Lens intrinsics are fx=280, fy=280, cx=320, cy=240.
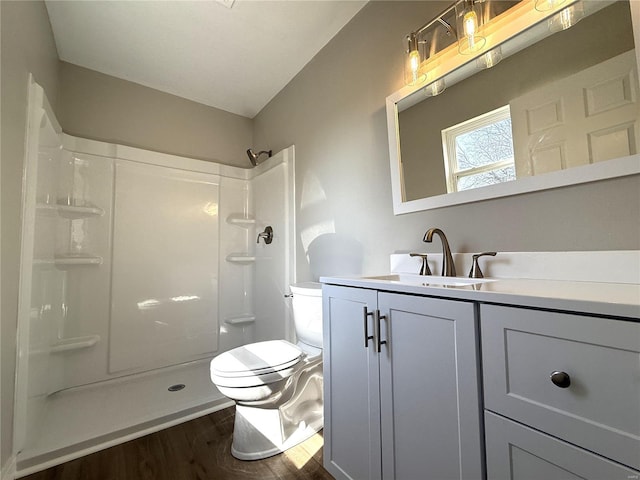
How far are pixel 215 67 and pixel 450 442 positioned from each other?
249cm

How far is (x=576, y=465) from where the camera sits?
1.66 feet

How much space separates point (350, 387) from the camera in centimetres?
100

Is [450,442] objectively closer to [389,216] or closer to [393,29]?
[389,216]

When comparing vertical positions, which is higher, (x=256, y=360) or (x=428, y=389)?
(x=428, y=389)

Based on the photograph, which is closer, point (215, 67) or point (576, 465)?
point (576, 465)

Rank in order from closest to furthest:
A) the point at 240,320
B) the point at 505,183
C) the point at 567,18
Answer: the point at 567,18 → the point at 505,183 → the point at 240,320

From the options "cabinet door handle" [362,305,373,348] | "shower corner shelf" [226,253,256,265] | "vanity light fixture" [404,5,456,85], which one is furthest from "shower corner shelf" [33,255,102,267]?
"vanity light fixture" [404,5,456,85]

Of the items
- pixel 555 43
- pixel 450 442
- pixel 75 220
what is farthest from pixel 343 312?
pixel 75 220

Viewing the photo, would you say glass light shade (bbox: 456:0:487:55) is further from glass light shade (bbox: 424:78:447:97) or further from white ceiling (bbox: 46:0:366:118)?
white ceiling (bbox: 46:0:366:118)

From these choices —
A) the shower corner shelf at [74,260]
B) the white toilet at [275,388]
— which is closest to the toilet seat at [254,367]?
the white toilet at [275,388]

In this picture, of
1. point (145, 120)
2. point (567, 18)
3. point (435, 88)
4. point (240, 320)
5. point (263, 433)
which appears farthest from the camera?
point (240, 320)

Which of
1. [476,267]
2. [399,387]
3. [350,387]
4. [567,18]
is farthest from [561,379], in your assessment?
[567,18]

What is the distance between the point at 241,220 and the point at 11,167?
156 cm

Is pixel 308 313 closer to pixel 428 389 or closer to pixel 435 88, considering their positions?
pixel 428 389
